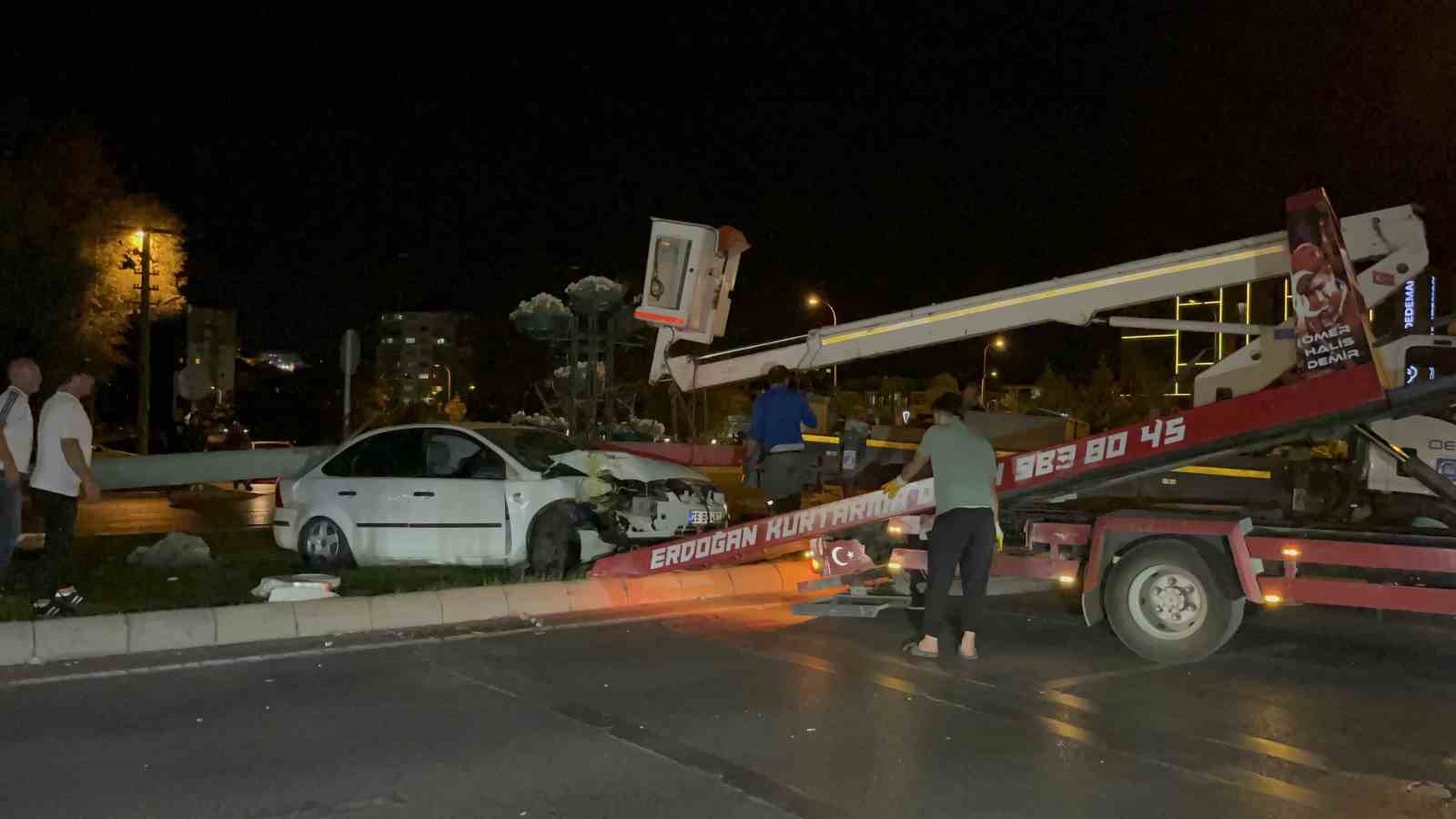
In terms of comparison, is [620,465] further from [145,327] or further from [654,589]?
[145,327]

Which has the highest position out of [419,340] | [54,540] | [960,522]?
[419,340]

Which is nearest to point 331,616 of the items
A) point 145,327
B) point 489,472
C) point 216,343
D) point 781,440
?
point 489,472

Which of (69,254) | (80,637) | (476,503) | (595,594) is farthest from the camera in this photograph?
(69,254)

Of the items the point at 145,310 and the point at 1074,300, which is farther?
the point at 145,310

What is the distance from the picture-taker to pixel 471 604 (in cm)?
937

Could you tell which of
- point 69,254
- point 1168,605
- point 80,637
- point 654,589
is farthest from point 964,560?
point 69,254

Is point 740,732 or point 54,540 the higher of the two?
point 54,540

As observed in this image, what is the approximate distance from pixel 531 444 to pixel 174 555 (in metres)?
3.30

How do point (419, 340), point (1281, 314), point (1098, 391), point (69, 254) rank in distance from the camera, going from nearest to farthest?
point (1281, 314) < point (69, 254) < point (1098, 391) < point (419, 340)

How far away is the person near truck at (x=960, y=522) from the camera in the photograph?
7.75m

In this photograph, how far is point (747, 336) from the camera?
152 feet

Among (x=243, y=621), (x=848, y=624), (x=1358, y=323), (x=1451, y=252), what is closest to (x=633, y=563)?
(x=848, y=624)

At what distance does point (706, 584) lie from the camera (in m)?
10.7

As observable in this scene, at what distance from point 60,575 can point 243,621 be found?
1.29m
